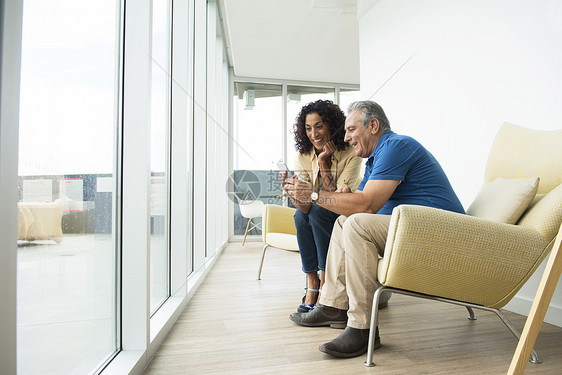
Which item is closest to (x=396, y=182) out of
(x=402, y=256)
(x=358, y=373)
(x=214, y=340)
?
(x=402, y=256)

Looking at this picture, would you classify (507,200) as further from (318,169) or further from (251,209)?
(251,209)

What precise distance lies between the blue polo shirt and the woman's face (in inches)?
22.1

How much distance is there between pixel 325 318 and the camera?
5.37 feet

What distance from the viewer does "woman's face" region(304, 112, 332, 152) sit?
2.04 metres

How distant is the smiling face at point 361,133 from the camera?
165 cm

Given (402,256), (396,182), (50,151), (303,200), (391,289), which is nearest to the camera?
(50,151)

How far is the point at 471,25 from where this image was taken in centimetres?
220

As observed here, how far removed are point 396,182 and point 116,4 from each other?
1170mm

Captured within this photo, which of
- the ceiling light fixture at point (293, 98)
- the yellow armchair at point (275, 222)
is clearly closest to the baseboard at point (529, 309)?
the yellow armchair at point (275, 222)

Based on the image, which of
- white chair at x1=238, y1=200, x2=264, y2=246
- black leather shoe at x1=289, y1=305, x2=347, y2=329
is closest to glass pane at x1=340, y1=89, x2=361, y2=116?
white chair at x1=238, y1=200, x2=264, y2=246

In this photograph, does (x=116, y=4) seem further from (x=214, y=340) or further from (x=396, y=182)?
(x=214, y=340)

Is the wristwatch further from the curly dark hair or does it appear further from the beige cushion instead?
the beige cushion

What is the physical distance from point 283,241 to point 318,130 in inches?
29.6

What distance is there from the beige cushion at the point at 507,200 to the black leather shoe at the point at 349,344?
0.64 m
